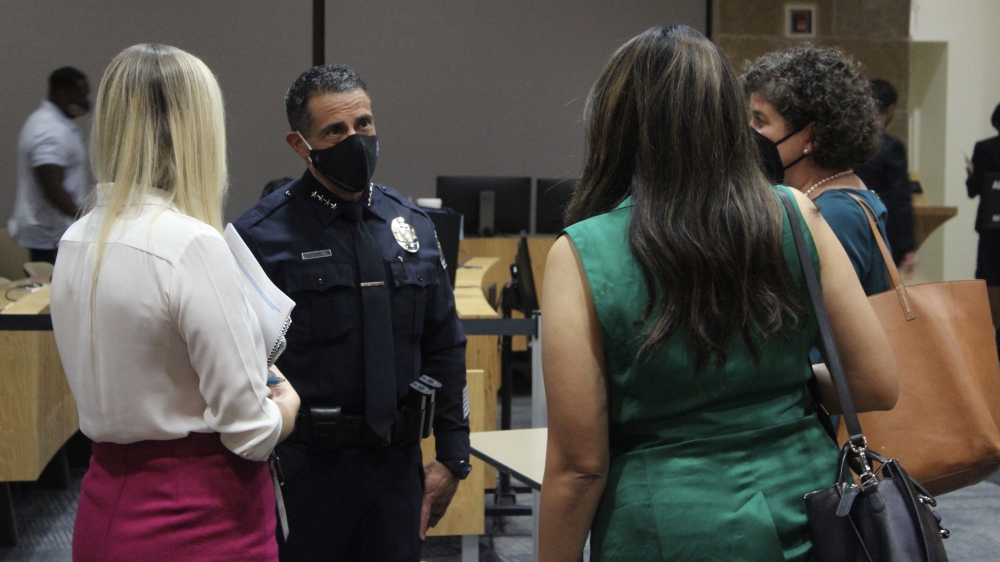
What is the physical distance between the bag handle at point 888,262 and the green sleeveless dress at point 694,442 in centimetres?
52

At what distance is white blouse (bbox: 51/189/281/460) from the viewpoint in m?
1.21

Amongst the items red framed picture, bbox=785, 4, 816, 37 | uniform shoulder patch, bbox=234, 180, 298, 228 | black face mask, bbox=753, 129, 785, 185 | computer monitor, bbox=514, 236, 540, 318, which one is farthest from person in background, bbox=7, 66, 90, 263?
red framed picture, bbox=785, 4, 816, 37

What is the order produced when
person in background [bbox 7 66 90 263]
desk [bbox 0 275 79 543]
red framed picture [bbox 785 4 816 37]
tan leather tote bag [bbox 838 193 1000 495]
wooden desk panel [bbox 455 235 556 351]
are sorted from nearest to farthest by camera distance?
tan leather tote bag [bbox 838 193 1000 495]
desk [bbox 0 275 79 543]
person in background [bbox 7 66 90 263]
wooden desk panel [bbox 455 235 556 351]
red framed picture [bbox 785 4 816 37]

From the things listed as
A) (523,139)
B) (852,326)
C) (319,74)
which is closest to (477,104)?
(523,139)

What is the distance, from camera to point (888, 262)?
159cm

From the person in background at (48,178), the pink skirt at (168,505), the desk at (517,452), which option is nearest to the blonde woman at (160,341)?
the pink skirt at (168,505)

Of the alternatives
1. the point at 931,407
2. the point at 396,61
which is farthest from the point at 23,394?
the point at 396,61

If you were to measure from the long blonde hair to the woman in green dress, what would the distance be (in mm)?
524

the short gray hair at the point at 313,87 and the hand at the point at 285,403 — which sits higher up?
the short gray hair at the point at 313,87

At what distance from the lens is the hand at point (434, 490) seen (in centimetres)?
188

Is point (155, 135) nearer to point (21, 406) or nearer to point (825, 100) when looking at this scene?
point (825, 100)

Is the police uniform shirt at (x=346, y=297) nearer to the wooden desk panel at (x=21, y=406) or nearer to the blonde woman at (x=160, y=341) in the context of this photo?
the blonde woman at (x=160, y=341)

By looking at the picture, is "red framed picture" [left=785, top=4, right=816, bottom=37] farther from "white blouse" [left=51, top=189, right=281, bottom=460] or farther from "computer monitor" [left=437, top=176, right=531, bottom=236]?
"white blouse" [left=51, top=189, right=281, bottom=460]

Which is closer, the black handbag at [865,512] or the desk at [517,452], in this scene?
the black handbag at [865,512]
